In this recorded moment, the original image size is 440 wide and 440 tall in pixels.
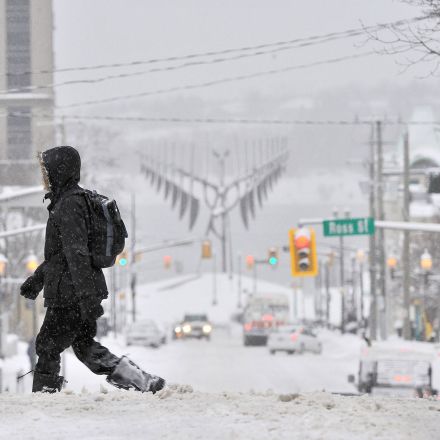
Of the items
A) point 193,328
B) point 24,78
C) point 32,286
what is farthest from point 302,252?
point 193,328

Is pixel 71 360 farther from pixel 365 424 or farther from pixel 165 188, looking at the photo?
pixel 165 188

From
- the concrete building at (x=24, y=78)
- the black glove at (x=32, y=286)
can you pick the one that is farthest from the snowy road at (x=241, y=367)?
the black glove at (x=32, y=286)

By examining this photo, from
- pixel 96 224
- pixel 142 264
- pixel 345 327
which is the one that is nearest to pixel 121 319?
pixel 345 327

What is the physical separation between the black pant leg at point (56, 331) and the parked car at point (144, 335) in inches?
2259

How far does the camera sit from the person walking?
9.84 metres

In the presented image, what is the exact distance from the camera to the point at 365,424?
28.6 ft

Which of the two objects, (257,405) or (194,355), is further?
(194,355)

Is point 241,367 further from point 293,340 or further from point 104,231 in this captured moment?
point 104,231

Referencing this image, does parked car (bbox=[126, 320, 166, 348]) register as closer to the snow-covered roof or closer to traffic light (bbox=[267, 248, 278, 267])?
traffic light (bbox=[267, 248, 278, 267])

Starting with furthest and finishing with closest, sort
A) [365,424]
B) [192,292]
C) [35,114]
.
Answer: [192,292], [35,114], [365,424]

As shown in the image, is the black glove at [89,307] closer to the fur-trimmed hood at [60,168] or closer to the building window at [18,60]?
the fur-trimmed hood at [60,168]

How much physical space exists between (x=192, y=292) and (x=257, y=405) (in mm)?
138434

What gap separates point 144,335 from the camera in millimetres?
68000

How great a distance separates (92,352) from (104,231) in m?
0.89
